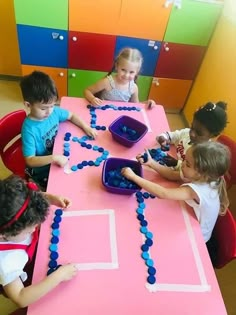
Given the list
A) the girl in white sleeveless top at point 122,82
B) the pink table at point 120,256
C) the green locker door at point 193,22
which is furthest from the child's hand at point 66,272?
the green locker door at point 193,22

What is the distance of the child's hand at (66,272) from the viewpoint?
0.74 meters

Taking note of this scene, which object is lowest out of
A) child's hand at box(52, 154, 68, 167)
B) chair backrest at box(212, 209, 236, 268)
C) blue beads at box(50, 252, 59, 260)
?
chair backrest at box(212, 209, 236, 268)

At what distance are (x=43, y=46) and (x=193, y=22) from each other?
1192mm

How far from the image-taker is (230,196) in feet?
6.34

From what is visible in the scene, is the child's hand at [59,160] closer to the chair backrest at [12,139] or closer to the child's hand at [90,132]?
the child's hand at [90,132]

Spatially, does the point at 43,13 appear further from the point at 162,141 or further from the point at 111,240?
→ the point at 111,240

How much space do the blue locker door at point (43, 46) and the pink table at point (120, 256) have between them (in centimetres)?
146

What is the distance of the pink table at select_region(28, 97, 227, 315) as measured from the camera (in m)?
0.74

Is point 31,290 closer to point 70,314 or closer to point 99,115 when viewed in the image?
point 70,314

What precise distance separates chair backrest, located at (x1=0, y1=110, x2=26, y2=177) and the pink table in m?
0.38

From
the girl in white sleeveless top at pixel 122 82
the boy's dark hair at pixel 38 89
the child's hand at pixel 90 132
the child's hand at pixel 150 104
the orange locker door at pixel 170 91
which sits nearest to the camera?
the boy's dark hair at pixel 38 89

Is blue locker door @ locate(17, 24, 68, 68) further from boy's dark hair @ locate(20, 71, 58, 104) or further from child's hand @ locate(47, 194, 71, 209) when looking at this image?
child's hand @ locate(47, 194, 71, 209)

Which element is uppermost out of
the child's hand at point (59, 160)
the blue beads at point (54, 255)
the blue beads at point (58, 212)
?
the child's hand at point (59, 160)

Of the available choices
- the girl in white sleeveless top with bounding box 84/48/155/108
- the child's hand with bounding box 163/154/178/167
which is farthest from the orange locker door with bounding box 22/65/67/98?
the child's hand with bounding box 163/154/178/167
